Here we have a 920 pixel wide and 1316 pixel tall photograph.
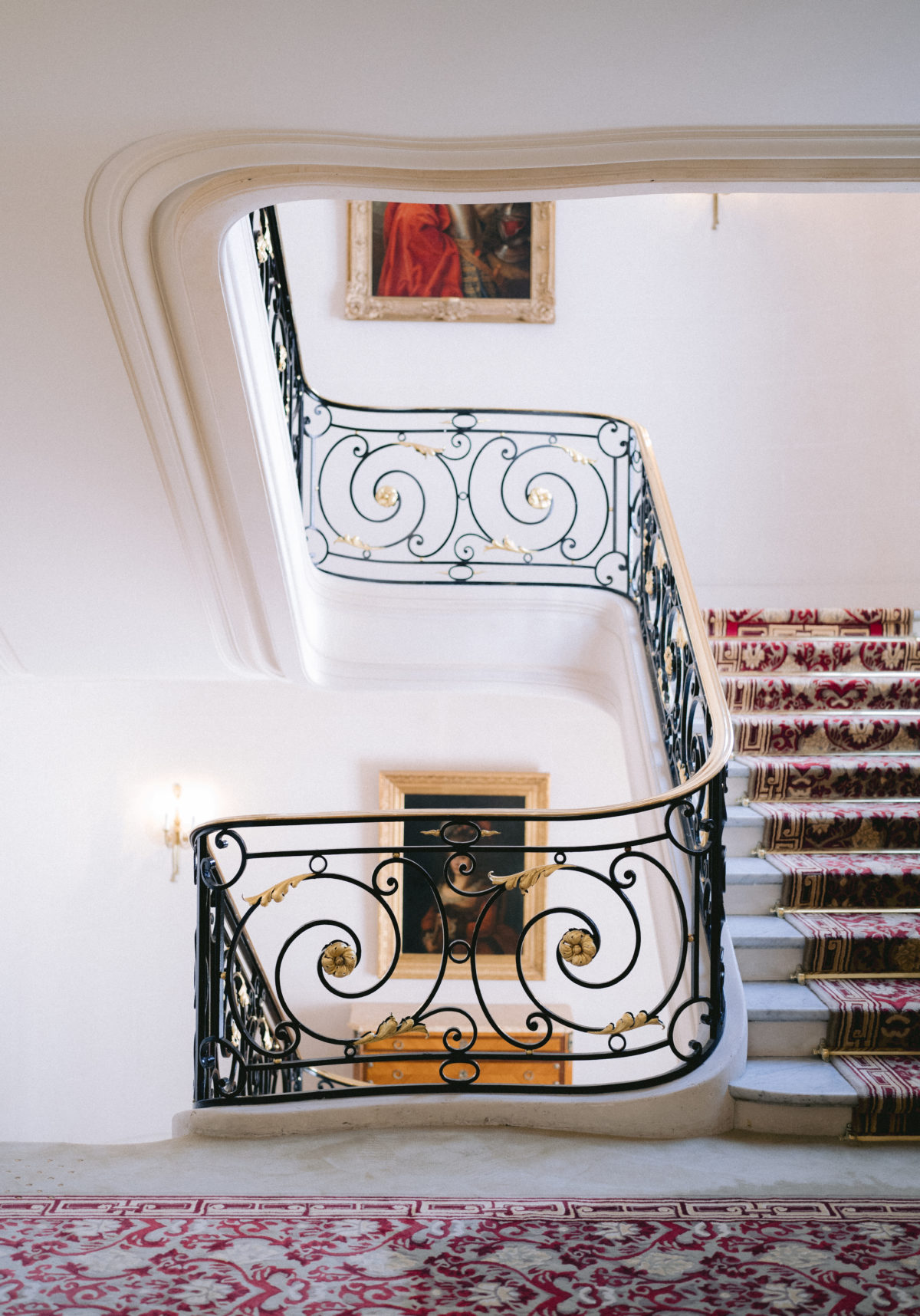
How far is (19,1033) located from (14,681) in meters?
2.39

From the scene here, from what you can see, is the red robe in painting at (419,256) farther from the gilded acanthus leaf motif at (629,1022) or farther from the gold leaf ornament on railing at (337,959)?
the gilded acanthus leaf motif at (629,1022)

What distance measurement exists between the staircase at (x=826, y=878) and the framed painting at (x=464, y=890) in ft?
7.59

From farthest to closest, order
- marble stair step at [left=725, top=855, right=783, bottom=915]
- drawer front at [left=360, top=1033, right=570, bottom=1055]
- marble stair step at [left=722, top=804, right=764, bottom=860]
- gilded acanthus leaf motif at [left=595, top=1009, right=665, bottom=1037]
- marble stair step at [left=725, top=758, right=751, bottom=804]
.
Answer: drawer front at [left=360, top=1033, right=570, bottom=1055] → marble stair step at [left=725, top=758, right=751, bottom=804] → marble stair step at [left=722, top=804, right=764, bottom=860] → marble stair step at [left=725, top=855, right=783, bottom=915] → gilded acanthus leaf motif at [left=595, top=1009, right=665, bottom=1037]

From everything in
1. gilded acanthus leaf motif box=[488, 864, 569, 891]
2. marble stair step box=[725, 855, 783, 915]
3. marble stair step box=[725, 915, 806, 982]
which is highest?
gilded acanthus leaf motif box=[488, 864, 569, 891]

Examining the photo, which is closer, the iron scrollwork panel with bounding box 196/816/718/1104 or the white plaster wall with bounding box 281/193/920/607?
the iron scrollwork panel with bounding box 196/816/718/1104

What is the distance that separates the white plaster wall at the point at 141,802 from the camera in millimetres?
6645

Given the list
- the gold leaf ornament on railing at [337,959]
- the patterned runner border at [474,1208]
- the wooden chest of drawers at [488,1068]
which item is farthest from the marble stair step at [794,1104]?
the wooden chest of drawers at [488,1068]

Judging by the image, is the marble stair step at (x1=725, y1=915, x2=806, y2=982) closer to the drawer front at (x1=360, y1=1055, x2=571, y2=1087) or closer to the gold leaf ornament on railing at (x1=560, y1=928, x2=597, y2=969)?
the gold leaf ornament on railing at (x1=560, y1=928, x2=597, y2=969)

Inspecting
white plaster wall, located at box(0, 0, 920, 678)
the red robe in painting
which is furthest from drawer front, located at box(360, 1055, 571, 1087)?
the red robe in painting

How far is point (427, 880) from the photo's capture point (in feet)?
9.67

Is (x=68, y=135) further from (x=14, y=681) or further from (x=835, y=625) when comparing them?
(x=835, y=625)

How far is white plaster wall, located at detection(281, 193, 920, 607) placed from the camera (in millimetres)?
6969

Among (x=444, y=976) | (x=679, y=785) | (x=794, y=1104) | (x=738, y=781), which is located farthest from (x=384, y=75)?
(x=444, y=976)

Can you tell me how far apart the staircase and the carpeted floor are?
1.71 feet
